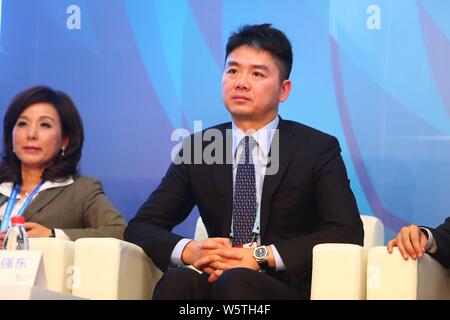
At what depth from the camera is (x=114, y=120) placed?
4.49m

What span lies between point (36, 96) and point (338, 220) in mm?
1456

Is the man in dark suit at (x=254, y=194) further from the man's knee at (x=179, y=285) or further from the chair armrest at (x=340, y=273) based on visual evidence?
the chair armrest at (x=340, y=273)

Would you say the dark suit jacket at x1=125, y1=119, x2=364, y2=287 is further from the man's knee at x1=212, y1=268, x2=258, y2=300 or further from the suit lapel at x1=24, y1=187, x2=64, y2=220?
the suit lapel at x1=24, y1=187, x2=64, y2=220

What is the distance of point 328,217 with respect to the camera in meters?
3.23

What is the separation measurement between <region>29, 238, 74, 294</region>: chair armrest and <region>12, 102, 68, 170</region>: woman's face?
0.65 meters

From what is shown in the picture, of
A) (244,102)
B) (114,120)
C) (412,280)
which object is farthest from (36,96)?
(412,280)

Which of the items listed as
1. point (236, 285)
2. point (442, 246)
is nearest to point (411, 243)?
point (442, 246)

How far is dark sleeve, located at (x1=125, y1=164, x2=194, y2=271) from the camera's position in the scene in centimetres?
333

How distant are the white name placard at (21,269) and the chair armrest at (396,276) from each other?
102cm

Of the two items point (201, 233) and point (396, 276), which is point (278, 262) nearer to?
point (396, 276)

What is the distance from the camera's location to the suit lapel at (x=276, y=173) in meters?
3.31

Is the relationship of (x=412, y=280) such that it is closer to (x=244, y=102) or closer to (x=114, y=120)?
(x=244, y=102)

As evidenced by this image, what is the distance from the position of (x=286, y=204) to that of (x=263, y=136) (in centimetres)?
30

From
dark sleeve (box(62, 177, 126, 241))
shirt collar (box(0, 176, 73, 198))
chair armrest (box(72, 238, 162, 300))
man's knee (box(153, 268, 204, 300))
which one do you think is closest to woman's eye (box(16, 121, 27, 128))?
shirt collar (box(0, 176, 73, 198))
